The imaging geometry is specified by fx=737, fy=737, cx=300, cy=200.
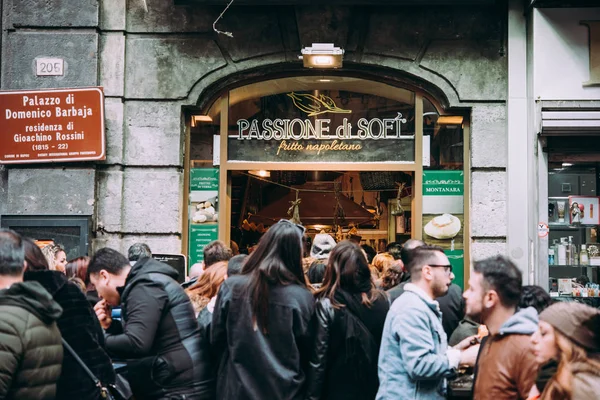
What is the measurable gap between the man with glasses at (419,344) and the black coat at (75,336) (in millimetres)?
1868

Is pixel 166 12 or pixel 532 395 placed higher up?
pixel 166 12

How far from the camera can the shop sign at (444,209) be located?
1009cm

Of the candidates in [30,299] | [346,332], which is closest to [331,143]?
[346,332]

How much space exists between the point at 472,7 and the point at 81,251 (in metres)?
6.12

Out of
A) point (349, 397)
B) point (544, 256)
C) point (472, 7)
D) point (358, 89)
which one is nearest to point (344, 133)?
point (358, 89)

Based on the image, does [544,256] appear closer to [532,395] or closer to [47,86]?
[532,395]

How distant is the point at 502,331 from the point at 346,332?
123cm

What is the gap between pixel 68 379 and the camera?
4.51 metres

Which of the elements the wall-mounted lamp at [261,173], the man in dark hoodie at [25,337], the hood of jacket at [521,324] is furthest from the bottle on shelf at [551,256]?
the man in dark hoodie at [25,337]

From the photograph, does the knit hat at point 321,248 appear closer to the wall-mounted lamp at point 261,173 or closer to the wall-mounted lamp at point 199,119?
the wall-mounted lamp at point 199,119

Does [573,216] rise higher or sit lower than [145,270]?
higher

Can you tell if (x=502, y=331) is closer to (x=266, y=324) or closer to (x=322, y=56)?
(x=266, y=324)

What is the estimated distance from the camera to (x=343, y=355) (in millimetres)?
5199

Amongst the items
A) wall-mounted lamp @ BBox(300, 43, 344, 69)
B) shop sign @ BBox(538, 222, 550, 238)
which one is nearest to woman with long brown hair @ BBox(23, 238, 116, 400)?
wall-mounted lamp @ BBox(300, 43, 344, 69)
